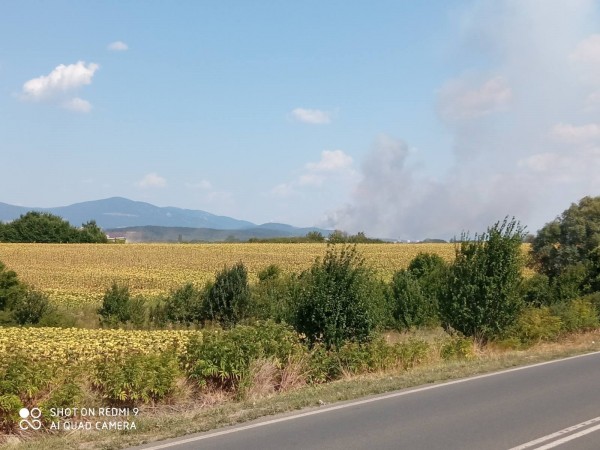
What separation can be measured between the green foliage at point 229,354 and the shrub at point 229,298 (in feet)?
49.4

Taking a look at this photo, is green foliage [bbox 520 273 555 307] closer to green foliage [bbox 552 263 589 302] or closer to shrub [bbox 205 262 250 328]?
green foliage [bbox 552 263 589 302]

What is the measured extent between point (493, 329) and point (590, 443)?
11.6 meters

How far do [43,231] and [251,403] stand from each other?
4149 inches

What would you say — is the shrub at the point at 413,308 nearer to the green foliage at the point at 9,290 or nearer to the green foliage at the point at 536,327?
the green foliage at the point at 536,327

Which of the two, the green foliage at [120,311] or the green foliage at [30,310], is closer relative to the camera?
the green foliage at [30,310]

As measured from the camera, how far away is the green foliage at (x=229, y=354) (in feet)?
38.7

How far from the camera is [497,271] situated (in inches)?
757

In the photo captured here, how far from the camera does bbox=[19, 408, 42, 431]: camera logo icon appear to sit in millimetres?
9273

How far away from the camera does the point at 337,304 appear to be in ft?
52.0

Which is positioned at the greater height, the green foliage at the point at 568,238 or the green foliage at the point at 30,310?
the green foliage at the point at 568,238

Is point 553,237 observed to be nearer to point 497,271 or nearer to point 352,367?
point 497,271

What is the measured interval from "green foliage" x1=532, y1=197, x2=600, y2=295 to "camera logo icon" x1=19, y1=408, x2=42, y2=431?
3666cm

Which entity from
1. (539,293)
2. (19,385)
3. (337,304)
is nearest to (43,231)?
(539,293)

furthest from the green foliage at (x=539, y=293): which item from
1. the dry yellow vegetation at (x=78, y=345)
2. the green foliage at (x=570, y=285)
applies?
the dry yellow vegetation at (x=78, y=345)
